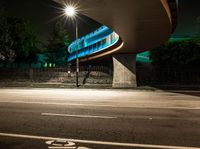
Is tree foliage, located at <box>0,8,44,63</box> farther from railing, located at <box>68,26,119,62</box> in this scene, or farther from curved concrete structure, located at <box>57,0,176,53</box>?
curved concrete structure, located at <box>57,0,176,53</box>

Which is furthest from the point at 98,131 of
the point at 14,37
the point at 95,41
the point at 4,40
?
the point at 14,37

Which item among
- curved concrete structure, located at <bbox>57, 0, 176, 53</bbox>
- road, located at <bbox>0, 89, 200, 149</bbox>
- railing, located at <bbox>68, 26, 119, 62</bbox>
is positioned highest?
railing, located at <bbox>68, 26, 119, 62</bbox>

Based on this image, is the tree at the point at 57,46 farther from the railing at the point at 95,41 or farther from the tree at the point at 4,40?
the tree at the point at 4,40

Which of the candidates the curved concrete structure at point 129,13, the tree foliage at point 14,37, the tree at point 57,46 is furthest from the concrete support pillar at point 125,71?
the tree at point 57,46

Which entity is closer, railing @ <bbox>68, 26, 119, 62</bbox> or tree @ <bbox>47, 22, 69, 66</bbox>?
railing @ <bbox>68, 26, 119, 62</bbox>

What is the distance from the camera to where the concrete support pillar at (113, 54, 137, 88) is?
24.9 meters

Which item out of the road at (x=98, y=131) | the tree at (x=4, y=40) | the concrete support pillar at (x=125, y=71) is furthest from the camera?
the tree at (x=4, y=40)

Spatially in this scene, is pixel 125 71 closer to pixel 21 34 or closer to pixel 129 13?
pixel 129 13

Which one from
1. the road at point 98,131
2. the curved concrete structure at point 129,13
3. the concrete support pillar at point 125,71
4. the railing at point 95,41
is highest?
the railing at point 95,41

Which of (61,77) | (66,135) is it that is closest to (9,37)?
(61,77)

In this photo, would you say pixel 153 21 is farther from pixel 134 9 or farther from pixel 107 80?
pixel 107 80

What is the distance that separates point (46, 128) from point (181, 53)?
32067 mm

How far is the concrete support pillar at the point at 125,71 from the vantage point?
24.9 metres

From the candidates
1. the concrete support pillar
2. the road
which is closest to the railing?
the concrete support pillar
